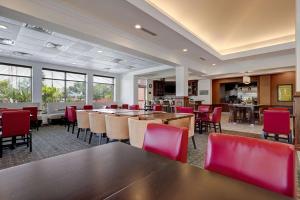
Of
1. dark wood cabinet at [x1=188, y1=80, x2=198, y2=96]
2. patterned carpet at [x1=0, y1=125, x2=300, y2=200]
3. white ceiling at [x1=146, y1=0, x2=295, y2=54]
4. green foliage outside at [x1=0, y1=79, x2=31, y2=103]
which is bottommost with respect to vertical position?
patterned carpet at [x1=0, y1=125, x2=300, y2=200]

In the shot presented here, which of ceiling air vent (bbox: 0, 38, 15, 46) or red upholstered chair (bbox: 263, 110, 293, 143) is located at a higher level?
ceiling air vent (bbox: 0, 38, 15, 46)

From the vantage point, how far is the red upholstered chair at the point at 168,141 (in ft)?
4.58

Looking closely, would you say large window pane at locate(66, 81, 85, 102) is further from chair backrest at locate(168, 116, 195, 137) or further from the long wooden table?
the long wooden table

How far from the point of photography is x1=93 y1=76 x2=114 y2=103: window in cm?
1032

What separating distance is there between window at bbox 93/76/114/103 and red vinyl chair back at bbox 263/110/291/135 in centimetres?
857

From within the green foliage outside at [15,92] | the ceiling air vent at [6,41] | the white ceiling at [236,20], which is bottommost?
the green foliage outside at [15,92]

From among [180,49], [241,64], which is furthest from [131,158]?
[241,64]

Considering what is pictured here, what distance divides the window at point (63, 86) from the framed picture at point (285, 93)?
1176 cm

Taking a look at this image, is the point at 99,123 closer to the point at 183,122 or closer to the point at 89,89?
the point at 183,122

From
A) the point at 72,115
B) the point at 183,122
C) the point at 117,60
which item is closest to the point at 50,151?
the point at 72,115

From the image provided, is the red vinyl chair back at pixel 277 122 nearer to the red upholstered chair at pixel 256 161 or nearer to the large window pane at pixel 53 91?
the red upholstered chair at pixel 256 161

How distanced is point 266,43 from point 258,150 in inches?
278

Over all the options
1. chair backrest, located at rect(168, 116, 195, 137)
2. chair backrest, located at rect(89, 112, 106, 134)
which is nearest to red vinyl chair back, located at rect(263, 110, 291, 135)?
chair backrest, located at rect(168, 116, 195, 137)

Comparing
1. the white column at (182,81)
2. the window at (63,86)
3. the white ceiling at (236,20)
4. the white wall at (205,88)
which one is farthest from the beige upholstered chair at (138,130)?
the white wall at (205,88)
